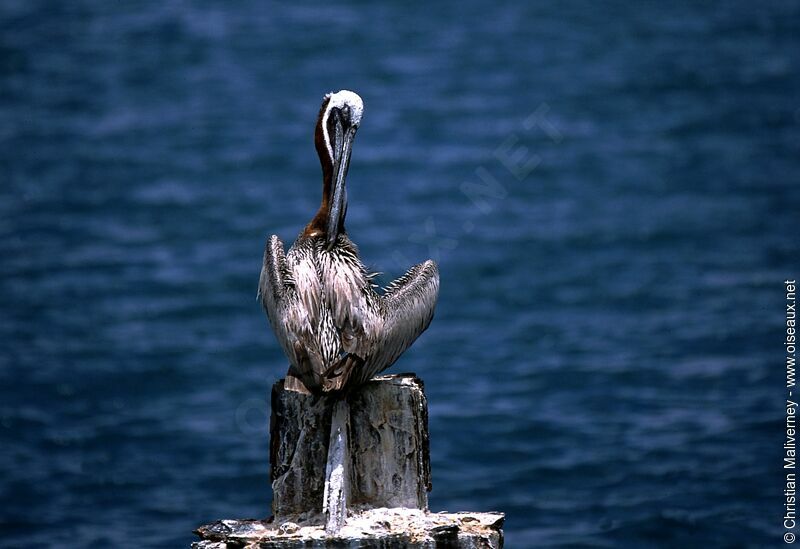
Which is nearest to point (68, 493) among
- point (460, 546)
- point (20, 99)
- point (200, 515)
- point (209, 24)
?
point (200, 515)

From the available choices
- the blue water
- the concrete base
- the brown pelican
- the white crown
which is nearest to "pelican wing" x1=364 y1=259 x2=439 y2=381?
the brown pelican

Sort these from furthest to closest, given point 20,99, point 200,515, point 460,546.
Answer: point 20,99 → point 200,515 → point 460,546

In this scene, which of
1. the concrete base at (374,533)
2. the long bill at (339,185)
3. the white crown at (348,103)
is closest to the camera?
the concrete base at (374,533)

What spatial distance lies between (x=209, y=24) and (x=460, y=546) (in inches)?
1140

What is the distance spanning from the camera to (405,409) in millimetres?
7152

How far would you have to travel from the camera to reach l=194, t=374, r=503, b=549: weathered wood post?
674 centimetres

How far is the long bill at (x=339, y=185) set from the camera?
796cm

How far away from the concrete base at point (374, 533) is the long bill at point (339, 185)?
1.72 metres

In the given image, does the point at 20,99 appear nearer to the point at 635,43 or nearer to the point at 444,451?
the point at 635,43

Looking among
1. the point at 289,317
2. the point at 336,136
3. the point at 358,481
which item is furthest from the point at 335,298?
the point at 336,136

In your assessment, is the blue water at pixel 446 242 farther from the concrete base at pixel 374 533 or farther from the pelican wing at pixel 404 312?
the concrete base at pixel 374 533

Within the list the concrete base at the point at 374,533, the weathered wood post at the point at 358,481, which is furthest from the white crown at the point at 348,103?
the concrete base at the point at 374,533

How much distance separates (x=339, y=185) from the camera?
8.03 meters

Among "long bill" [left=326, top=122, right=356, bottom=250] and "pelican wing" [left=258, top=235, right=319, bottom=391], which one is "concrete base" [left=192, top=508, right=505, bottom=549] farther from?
"long bill" [left=326, top=122, right=356, bottom=250]
